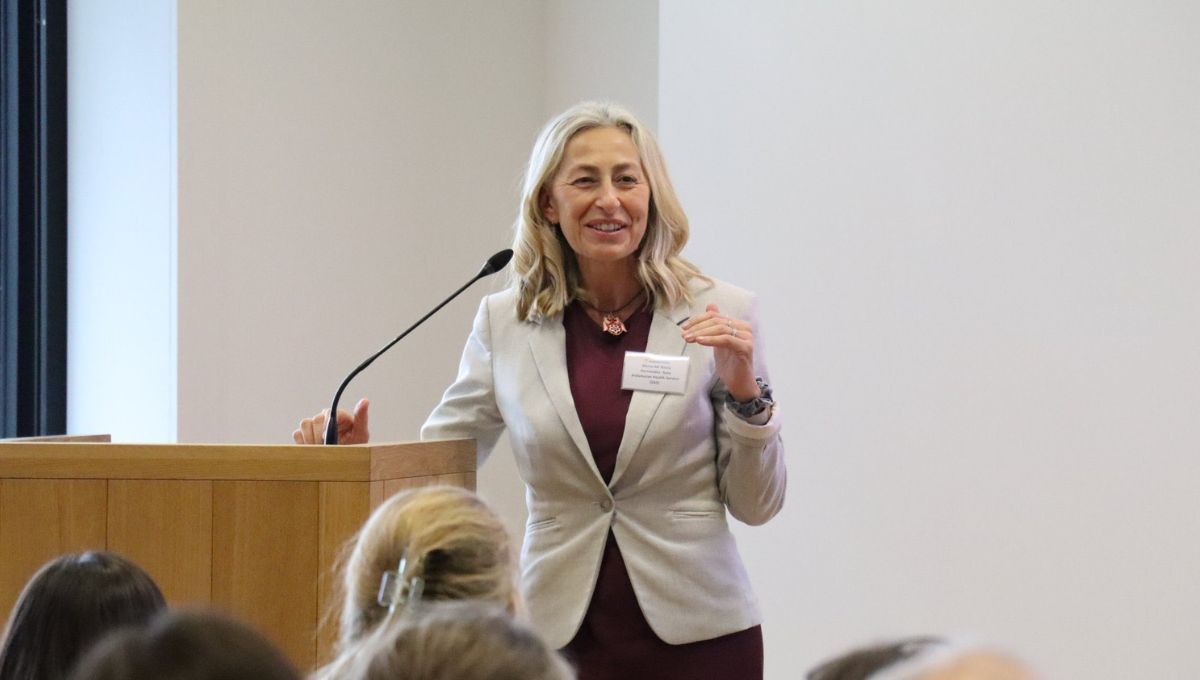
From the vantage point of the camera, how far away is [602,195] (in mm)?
2254

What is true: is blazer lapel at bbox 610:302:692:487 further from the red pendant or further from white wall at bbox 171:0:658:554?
white wall at bbox 171:0:658:554

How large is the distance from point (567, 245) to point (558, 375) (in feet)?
0.94

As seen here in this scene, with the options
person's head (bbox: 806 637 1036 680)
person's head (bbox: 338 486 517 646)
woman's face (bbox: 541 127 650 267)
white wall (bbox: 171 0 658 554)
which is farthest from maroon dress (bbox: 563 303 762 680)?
white wall (bbox: 171 0 658 554)

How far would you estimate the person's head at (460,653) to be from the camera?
93 cm

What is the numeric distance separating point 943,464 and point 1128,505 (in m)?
0.46

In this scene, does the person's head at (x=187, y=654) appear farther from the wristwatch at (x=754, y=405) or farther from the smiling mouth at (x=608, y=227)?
the smiling mouth at (x=608, y=227)

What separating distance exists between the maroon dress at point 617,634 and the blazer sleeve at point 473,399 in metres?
0.19

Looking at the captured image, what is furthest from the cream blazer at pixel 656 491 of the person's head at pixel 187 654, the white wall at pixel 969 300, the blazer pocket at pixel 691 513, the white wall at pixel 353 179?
the white wall at pixel 353 179

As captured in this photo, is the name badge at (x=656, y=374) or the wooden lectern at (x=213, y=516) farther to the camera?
the name badge at (x=656, y=374)

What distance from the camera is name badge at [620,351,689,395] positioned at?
219 cm

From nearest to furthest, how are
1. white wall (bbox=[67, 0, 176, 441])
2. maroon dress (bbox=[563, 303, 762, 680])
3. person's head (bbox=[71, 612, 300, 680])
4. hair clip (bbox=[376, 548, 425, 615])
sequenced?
person's head (bbox=[71, 612, 300, 680]) → hair clip (bbox=[376, 548, 425, 615]) → maroon dress (bbox=[563, 303, 762, 680]) → white wall (bbox=[67, 0, 176, 441])

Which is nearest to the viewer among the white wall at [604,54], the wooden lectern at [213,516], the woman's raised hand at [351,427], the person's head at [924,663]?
the person's head at [924,663]

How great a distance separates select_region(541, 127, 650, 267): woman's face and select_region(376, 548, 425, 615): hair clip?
0.99 metres

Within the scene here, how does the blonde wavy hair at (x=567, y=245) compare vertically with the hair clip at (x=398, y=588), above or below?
above
